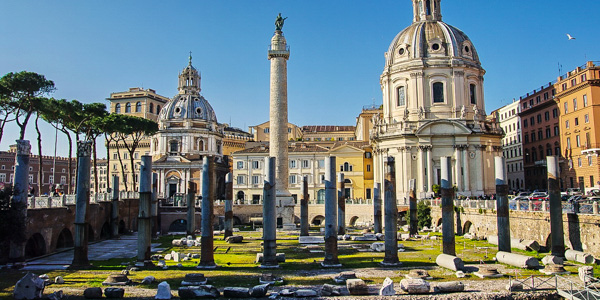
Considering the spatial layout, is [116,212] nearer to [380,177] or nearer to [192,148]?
[380,177]

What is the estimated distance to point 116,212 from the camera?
4003cm

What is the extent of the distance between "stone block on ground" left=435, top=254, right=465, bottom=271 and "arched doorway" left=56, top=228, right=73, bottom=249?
903 inches

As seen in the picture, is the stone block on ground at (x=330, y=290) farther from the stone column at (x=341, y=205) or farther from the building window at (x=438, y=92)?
the building window at (x=438, y=92)

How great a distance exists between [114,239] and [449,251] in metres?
26.0

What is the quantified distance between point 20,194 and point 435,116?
144ft

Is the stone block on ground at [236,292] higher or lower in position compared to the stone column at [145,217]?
lower

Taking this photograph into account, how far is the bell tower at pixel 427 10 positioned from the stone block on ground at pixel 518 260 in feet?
143

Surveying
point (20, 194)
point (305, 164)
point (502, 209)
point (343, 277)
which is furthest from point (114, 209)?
point (305, 164)

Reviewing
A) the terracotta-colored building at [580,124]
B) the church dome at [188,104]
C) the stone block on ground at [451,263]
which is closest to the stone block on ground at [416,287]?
the stone block on ground at [451,263]

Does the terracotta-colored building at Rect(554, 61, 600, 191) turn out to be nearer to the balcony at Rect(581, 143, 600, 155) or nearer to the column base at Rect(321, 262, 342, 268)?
the balcony at Rect(581, 143, 600, 155)

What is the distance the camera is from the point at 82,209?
23.0m

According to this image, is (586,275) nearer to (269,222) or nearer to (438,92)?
(269,222)

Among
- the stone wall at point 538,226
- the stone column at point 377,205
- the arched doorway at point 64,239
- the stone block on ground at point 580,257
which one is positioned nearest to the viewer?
the stone block on ground at point 580,257

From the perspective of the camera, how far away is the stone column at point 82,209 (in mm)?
22391
